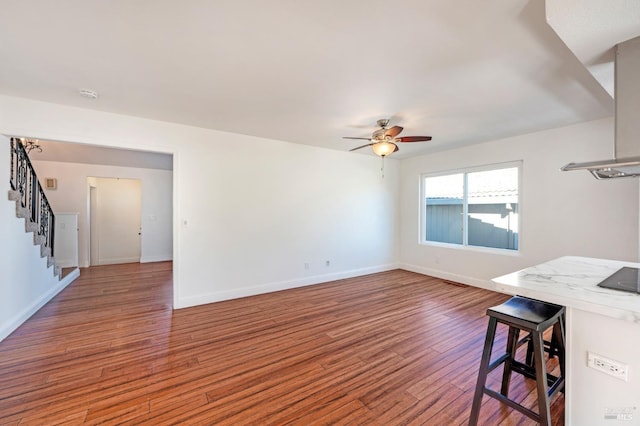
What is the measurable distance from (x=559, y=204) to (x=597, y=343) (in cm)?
333

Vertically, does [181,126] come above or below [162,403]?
above

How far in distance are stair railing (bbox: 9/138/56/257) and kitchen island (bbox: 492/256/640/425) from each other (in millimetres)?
5263

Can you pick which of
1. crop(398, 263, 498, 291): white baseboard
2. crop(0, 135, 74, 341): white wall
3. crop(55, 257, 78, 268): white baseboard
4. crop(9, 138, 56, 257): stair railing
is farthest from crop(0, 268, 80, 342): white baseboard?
crop(398, 263, 498, 291): white baseboard

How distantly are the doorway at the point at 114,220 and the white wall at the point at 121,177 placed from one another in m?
0.32

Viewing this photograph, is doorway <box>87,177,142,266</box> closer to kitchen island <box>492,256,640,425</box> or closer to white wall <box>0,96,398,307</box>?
white wall <box>0,96,398,307</box>

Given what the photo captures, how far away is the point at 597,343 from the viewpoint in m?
1.31

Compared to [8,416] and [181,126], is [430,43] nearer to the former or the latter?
[181,126]

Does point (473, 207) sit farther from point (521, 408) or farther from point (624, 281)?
point (521, 408)

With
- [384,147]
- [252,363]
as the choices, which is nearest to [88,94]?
[252,363]

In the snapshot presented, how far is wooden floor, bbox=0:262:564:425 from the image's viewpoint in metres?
1.81

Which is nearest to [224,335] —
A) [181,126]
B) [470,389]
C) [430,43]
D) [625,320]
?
[470,389]

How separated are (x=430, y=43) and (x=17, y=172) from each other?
521 cm

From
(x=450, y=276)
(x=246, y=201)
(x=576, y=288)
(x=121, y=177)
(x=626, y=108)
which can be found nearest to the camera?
(x=576, y=288)

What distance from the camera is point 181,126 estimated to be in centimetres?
372
